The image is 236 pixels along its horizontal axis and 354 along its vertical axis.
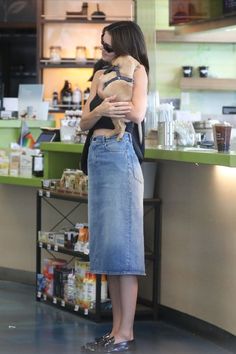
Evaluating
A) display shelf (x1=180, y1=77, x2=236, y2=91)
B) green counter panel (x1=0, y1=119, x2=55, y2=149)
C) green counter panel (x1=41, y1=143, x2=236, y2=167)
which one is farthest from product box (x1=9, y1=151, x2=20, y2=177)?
display shelf (x1=180, y1=77, x2=236, y2=91)

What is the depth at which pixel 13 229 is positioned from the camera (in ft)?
24.5

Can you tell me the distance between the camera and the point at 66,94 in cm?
1093

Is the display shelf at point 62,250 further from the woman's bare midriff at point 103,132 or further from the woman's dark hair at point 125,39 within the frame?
the woman's dark hair at point 125,39

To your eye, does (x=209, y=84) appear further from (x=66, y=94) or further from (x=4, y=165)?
(x=4, y=165)

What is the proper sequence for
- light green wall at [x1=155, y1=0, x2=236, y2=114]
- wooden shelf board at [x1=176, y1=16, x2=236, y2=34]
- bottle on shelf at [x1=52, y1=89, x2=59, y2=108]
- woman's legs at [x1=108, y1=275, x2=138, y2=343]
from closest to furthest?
woman's legs at [x1=108, y1=275, x2=138, y2=343] < wooden shelf board at [x1=176, y1=16, x2=236, y2=34] < light green wall at [x1=155, y1=0, x2=236, y2=114] < bottle on shelf at [x1=52, y1=89, x2=59, y2=108]

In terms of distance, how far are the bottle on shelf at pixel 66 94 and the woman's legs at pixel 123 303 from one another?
5.76 meters

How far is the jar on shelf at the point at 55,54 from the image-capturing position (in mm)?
10945

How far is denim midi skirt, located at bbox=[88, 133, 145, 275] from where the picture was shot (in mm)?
5074

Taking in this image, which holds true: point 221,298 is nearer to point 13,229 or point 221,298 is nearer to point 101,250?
point 101,250

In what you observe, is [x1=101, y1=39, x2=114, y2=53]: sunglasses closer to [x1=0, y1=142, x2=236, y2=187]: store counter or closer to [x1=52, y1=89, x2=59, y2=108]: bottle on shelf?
[x1=0, y1=142, x2=236, y2=187]: store counter

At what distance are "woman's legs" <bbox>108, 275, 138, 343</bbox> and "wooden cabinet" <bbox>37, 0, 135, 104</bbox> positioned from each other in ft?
19.6

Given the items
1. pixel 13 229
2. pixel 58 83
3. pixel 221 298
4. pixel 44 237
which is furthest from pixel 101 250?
pixel 58 83

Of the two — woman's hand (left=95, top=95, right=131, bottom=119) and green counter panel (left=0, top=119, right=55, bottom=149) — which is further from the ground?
woman's hand (left=95, top=95, right=131, bottom=119)

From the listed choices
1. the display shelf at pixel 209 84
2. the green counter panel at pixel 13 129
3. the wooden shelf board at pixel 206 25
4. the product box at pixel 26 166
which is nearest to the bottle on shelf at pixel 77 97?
the display shelf at pixel 209 84
